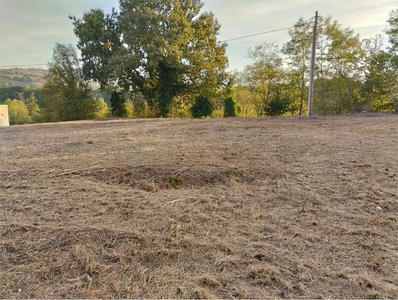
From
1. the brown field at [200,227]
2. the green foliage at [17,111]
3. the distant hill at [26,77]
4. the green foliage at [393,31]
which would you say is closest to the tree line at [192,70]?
the green foliage at [393,31]

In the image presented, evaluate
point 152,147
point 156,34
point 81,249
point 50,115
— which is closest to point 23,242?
point 81,249

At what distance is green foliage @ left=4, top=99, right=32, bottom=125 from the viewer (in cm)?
2019

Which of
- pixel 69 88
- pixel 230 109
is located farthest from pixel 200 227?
pixel 69 88

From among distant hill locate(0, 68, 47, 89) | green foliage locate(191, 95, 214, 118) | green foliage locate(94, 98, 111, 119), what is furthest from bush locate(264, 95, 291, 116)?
distant hill locate(0, 68, 47, 89)

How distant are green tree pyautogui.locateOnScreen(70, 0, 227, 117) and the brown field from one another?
981cm

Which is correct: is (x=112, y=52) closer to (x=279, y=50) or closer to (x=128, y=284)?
(x=279, y=50)

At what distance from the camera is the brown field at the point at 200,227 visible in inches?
42.9

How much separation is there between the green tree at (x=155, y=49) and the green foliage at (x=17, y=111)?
35.9 feet

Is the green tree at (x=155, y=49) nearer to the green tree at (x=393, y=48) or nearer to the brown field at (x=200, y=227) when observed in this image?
the green tree at (x=393, y=48)

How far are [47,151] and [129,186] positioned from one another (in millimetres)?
2150

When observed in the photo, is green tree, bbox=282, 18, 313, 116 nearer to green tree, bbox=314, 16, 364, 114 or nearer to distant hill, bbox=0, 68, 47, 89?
green tree, bbox=314, 16, 364, 114

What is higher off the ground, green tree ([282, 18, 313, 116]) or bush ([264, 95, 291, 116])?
green tree ([282, 18, 313, 116])

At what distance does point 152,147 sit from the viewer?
12.5ft

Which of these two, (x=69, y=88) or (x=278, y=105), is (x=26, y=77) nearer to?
(x=69, y=88)
